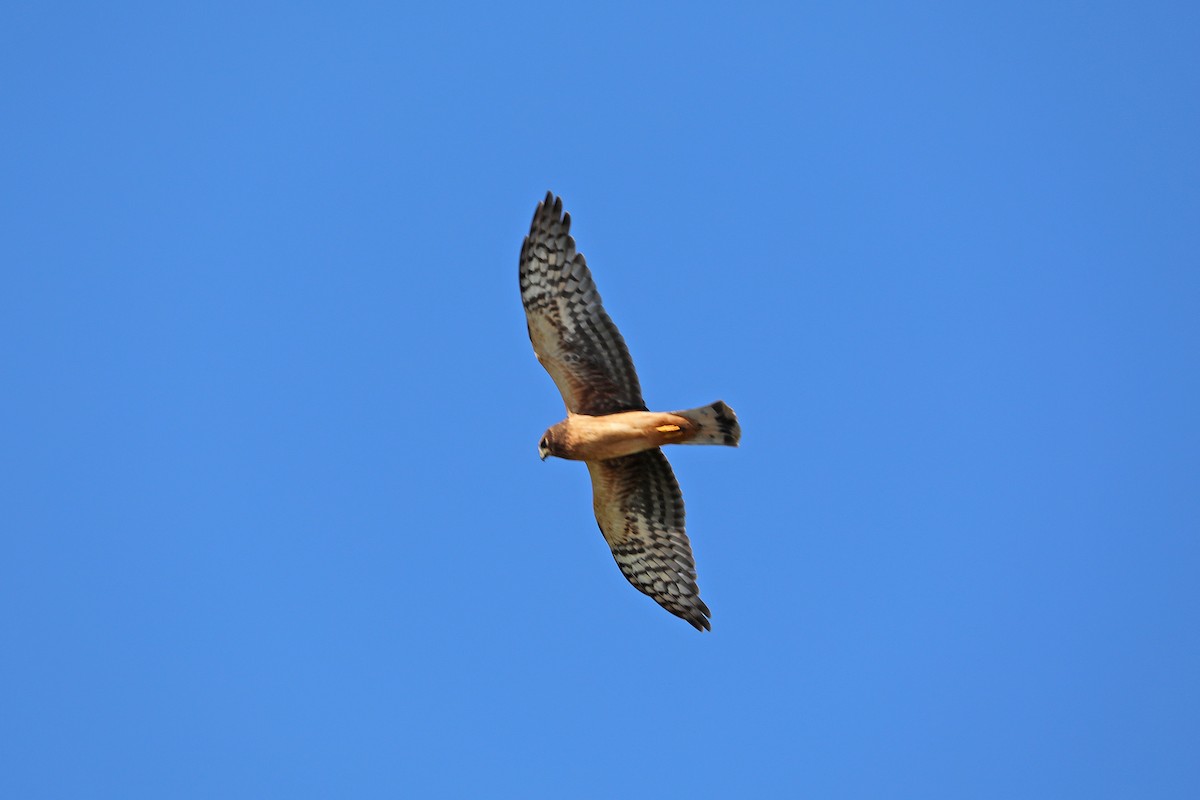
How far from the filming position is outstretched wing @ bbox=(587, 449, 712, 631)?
45.0ft

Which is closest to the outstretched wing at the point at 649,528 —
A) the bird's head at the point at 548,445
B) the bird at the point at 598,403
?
the bird at the point at 598,403

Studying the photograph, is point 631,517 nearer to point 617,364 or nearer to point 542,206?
point 617,364

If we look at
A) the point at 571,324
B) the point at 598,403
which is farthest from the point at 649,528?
the point at 571,324

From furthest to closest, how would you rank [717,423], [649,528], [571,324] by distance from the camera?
[649,528]
[571,324]
[717,423]

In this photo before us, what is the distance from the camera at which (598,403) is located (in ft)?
43.4

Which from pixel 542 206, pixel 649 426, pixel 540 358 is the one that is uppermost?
pixel 542 206

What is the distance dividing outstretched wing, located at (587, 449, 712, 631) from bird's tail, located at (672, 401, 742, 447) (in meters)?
0.81

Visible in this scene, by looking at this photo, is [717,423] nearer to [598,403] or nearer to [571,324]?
[598,403]

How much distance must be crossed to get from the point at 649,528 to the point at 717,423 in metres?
1.78

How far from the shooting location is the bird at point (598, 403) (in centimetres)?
1286

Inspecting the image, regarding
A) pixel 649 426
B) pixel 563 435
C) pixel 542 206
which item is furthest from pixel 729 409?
pixel 542 206

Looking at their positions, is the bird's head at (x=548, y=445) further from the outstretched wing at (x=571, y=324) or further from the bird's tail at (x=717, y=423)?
the bird's tail at (x=717, y=423)

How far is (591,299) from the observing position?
43.0 ft

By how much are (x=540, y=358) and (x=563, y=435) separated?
2.75ft
